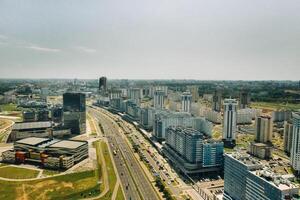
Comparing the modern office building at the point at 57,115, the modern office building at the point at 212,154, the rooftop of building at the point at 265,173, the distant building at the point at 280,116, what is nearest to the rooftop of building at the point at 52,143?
the modern office building at the point at 212,154

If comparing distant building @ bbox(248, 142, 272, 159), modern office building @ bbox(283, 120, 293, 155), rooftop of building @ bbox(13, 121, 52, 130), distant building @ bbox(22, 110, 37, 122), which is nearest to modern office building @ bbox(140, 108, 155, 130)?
rooftop of building @ bbox(13, 121, 52, 130)

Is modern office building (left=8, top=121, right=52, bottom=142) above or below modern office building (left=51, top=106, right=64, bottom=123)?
below

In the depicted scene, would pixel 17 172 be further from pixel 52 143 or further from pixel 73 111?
pixel 73 111

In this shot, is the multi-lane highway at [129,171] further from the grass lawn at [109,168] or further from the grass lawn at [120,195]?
the grass lawn at [109,168]

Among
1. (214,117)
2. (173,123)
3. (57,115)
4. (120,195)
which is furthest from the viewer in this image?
(214,117)

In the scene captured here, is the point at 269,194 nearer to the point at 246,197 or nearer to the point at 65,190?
the point at 246,197

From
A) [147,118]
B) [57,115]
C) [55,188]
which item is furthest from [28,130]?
[55,188]

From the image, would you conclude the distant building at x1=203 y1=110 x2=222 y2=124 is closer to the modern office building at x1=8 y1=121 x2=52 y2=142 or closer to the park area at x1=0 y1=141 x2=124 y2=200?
the park area at x1=0 y1=141 x2=124 y2=200
